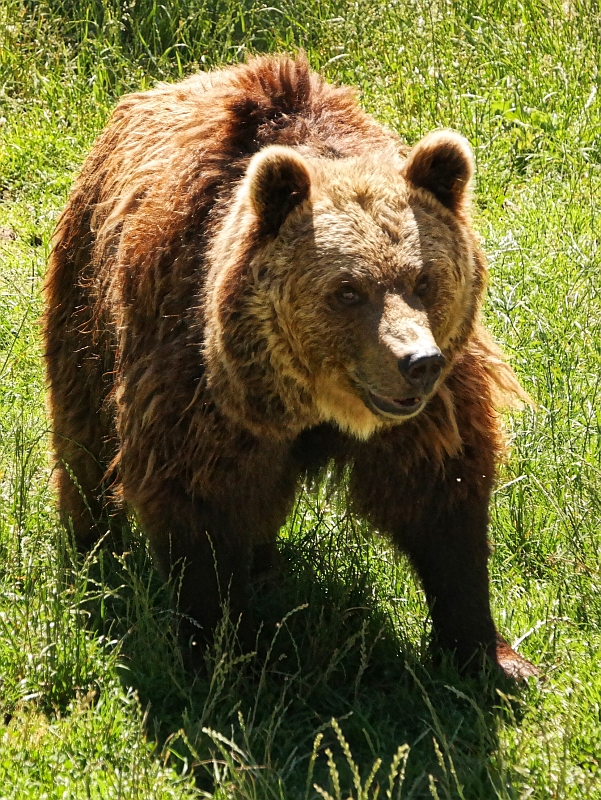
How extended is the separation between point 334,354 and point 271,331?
0.79 feet

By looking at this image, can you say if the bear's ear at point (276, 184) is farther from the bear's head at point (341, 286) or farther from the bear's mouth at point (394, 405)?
the bear's mouth at point (394, 405)

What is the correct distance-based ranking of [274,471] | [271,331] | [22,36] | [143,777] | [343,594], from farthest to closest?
[22,36], [343,594], [274,471], [271,331], [143,777]

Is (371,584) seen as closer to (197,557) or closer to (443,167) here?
(197,557)

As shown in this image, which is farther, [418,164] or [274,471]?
[274,471]

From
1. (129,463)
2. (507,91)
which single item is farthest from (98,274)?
(507,91)

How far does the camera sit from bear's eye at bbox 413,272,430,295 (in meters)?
4.16

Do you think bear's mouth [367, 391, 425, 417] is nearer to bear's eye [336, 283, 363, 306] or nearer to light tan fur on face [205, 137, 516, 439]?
light tan fur on face [205, 137, 516, 439]

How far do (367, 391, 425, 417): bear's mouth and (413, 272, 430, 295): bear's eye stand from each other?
1.20 ft

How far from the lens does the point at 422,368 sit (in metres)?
3.96

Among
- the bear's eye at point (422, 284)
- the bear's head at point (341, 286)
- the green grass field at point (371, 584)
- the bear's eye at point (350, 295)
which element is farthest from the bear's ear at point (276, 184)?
the green grass field at point (371, 584)

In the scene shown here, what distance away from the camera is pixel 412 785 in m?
4.23

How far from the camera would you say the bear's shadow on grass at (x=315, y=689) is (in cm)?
434

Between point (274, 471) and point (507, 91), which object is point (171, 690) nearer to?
point (274, 471)

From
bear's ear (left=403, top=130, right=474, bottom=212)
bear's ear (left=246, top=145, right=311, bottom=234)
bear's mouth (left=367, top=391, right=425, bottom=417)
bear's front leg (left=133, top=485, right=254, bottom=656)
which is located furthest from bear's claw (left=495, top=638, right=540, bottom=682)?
bear's ear (left=246, top=145, right=311, bottom=234)
